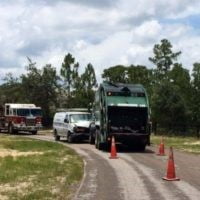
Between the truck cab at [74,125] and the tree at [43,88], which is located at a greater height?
the tree at [43,88]

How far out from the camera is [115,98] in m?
29.1

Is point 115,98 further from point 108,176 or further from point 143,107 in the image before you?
point 108,176

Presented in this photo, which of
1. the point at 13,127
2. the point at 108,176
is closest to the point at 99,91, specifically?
the point at 108,176

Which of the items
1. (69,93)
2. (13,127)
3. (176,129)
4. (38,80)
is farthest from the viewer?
(69,93)

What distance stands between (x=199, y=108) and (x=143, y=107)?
48.6 metres

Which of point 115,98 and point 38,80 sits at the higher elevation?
point 38,80

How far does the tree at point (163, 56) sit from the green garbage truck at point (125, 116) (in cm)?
6097

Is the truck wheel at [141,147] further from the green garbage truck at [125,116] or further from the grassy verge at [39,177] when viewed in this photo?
the grassy verge at [39,177]

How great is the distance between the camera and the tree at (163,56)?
89.9m

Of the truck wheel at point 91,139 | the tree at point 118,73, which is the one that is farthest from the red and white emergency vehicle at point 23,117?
the tree at point 118,73

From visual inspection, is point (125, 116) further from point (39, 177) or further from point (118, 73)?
point (118, 73)

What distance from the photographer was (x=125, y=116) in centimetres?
2908

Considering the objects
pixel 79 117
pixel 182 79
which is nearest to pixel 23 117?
pixel 79 117

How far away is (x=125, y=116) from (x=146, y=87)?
2210 inches
